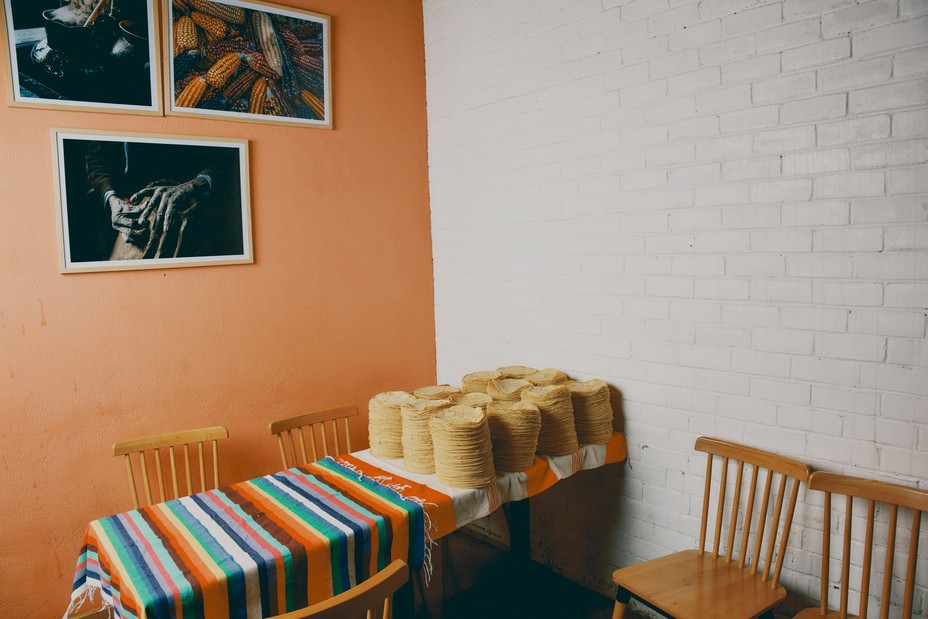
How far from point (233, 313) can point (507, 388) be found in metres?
1.42

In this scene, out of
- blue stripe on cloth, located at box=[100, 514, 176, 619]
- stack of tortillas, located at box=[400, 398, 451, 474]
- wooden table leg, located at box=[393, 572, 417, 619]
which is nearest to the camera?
blue stripe on cloth, located at box=[100, 514, 176, 619]

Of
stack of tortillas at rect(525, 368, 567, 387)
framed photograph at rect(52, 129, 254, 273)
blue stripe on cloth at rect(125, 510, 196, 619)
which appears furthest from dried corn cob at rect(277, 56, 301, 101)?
blue stripe on cloth at rect(125, 510, 196, 619)

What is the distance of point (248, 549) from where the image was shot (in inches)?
77.9

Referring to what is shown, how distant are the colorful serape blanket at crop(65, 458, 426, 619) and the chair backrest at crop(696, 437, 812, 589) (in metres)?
1.20

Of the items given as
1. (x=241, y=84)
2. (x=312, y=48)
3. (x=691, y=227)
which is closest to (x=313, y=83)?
(x=312, y=48)

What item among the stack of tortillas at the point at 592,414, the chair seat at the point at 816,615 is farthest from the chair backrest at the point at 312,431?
the chair seat at the point at 816,615

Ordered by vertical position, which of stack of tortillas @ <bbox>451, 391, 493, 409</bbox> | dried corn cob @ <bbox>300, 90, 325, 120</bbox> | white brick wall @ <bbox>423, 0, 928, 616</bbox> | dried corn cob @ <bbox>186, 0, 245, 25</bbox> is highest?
dried corn cob @ <bbox>186, 0, 245, 25</bbox>

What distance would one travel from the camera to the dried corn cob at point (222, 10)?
2979 mm

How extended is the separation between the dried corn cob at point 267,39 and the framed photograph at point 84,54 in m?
0.47

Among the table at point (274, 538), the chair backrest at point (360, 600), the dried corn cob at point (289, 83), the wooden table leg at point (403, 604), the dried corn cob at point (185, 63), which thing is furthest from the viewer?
the dried corn cob at point (289, 83)

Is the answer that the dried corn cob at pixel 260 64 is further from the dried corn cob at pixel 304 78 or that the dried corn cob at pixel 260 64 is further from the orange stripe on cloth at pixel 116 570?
the orange stripe on cloth at pixel 116 570

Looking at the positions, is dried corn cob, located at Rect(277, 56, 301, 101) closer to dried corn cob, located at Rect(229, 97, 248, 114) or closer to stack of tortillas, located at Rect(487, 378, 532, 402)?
dried corn cob, located at Rect(229, 97, 248, 114)

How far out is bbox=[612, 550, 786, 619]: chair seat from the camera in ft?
7.04

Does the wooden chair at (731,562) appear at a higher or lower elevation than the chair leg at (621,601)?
higher
